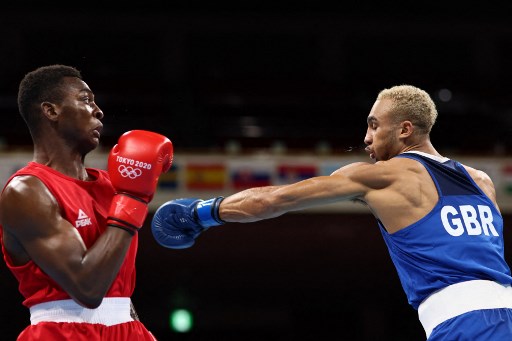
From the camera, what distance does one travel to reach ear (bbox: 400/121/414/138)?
121 inches

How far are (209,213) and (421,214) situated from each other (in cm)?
87

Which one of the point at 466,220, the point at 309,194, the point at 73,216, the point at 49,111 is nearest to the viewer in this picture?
the point at 73,216

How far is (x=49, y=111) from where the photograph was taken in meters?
2.40

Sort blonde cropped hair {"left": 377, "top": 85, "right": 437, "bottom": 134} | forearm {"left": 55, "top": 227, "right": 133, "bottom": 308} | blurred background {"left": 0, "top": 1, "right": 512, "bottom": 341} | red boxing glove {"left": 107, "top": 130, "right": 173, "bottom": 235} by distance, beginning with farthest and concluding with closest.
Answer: blurred background {"left": 0, "top": 1, "right": 512, "bottom": 341} < blonde cropped hair {"left": 377, "top": 85, "right": 437, "bottom": 134} < red boxing glove {"left": 107, "top": 130, "right": 173, "bottom": 235} < forearm {"left": 55, "top": 227, "right": 133, "bottom": 308}

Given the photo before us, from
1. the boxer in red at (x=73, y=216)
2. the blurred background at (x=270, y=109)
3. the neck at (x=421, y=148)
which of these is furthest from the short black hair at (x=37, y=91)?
the blurred background at (x=270, y=109)

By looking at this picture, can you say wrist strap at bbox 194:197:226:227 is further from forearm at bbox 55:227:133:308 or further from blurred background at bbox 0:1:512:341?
blurred background at bbox 0:1:512:341

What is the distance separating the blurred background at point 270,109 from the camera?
8.30 metres

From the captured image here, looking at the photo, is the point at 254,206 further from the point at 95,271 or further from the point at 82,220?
the point at 95,271

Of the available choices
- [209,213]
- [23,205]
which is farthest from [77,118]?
[209,213]

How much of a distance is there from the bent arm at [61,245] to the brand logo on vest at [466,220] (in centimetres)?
124

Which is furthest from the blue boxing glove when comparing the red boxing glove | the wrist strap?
the red boxing glove

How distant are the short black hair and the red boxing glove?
11.1 inches

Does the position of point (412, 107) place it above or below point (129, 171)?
above

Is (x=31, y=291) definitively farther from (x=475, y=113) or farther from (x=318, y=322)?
(x=475, y=113)
